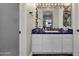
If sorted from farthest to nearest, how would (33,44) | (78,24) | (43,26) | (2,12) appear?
(43,26) < (33,44) < (78,24) < (2,12)

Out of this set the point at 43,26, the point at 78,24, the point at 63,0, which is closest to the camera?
the point at 63,0

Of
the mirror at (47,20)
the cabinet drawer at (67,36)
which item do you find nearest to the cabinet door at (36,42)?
the mirror at (47,20)

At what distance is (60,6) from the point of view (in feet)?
15.5

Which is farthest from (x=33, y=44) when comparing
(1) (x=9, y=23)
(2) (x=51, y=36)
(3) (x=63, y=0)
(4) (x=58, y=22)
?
(3) (x=63, y=0)

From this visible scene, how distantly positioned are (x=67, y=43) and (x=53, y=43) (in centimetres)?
37

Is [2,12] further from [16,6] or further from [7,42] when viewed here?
[7,42]

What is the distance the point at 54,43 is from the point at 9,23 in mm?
1597

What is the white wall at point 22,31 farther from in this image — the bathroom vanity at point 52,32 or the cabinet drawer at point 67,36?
the cabinet drawer at point 67,36

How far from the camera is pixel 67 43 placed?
439 centimetres

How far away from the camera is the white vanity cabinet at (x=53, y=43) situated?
4.35m

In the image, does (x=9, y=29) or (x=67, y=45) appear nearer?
(x=9, y=29)

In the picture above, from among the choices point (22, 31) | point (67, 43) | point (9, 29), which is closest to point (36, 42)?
point (67, 43)

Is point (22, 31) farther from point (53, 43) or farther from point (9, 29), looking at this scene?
point (53, 43)

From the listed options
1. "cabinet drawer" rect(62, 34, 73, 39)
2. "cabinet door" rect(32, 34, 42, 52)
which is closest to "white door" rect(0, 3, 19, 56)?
"cabinet door" rect(32, 34, 42, 52)
